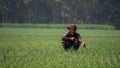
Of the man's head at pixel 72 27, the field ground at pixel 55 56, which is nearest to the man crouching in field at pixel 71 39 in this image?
the man's head at pixel 72 27

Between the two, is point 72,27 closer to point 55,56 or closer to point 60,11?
point 55,56

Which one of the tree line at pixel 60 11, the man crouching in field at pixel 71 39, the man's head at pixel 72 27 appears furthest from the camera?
the tree line at pixel 60 11

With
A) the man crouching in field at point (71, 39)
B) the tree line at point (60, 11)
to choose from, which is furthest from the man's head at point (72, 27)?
the tree line at point (60, 11)

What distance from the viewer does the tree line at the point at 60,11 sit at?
55.1m

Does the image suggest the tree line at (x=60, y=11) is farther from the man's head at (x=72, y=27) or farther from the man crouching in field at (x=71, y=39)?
the man's head at (x=72, y=27)

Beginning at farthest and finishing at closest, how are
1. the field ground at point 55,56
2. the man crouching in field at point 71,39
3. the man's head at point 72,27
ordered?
the man crouching in field at point 71,39, the man's head at point 72,27, the field ground at point 55,56

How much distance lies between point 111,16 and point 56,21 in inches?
338

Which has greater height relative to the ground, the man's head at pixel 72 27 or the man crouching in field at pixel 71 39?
the man's head at pixel 72 27

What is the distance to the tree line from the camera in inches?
2168

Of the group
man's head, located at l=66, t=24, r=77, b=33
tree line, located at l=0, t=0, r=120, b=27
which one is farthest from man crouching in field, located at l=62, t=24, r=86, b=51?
tree line, located at l=0, t=0, r=120, b=27

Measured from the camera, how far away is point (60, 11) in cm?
5834

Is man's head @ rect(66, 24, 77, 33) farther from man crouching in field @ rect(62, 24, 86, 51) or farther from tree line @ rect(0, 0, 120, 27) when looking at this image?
tree line @ rect(0, 0, 120, 27)

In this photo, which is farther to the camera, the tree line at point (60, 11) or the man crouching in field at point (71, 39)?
the tree line at point (60, 11)

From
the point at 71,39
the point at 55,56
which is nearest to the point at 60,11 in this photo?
the point at 71,39
